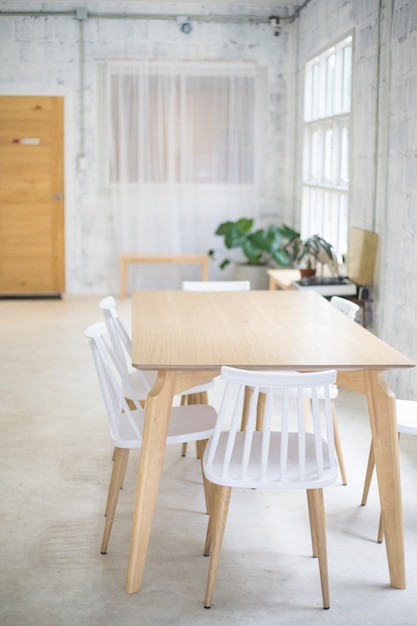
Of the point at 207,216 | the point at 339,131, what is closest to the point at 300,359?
the point at 339,131

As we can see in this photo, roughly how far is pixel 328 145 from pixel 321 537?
5527 millimetres

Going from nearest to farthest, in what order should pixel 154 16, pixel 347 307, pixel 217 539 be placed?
pixel 217 539 < pixel 347 307 < pixel 154 16

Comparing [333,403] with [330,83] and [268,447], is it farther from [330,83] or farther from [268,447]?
[330,83]

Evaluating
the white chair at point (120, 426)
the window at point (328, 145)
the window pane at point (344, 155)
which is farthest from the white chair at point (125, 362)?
the window pane at point (344, 155)

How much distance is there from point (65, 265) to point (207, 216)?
64.7 inches

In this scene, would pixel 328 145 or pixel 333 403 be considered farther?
pixel 328 145

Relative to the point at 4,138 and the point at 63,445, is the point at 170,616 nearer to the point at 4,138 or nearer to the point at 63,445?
the point at 63,445

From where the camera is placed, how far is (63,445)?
4.59 metres

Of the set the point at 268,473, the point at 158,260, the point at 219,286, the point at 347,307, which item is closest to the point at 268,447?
the point at 268,473

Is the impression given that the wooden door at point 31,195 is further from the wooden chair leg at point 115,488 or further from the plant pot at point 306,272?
the wooden chair leg at point 115,488

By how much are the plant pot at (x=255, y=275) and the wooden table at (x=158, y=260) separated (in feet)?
1.32

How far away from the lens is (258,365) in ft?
9.93

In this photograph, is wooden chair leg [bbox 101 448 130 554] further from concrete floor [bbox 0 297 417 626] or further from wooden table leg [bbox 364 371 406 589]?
wooden table leg [bbox 364 371 406 589]

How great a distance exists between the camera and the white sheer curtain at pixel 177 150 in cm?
927
